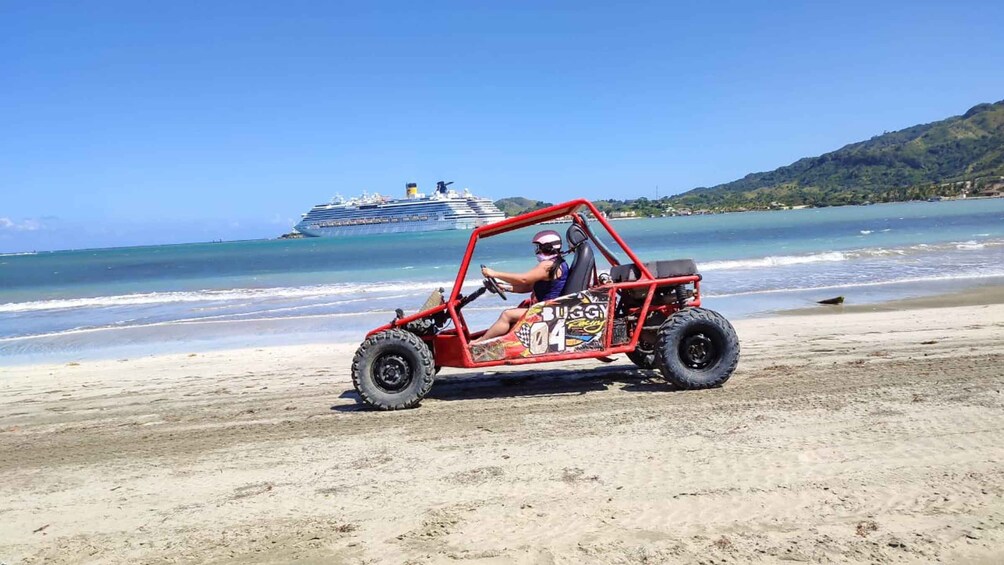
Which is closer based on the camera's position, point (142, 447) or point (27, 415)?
point (142, 447)

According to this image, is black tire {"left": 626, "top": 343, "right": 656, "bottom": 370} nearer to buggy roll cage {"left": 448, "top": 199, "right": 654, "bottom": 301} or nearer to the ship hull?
buggy roll cage {"left": 448, "top": 199, "right": 654, "bottom": 301}

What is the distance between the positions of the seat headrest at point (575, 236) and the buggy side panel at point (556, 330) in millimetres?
533

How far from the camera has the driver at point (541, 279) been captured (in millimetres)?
6652

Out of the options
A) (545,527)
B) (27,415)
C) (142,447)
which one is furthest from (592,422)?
(27,415)

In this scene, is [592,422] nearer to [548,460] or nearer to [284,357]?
[548,460]

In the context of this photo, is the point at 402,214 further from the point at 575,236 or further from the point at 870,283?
the point at 575,236

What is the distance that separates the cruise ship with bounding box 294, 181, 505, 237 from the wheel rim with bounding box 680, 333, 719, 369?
4128 inches

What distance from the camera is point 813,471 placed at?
424 centimetres

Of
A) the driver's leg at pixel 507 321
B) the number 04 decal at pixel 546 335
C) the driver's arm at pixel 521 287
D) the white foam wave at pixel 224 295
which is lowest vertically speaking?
the white foam wave at pixel 224 295

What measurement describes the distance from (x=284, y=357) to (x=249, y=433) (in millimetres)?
4798

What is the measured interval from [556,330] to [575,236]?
0.98 m

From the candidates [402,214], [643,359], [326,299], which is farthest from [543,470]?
[402,214]

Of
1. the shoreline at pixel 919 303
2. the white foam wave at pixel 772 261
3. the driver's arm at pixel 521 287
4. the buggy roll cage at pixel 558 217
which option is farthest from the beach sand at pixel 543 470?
the white foam wave at pixel 772 261

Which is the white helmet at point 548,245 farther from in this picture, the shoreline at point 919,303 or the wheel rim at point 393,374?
the shoreline at point 919,303
